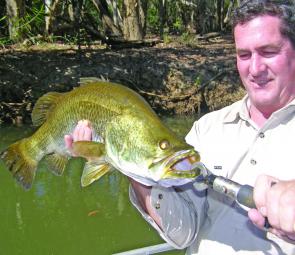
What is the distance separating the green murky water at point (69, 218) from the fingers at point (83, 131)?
2.63 meters

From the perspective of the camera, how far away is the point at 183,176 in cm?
196

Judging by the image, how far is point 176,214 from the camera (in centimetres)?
245

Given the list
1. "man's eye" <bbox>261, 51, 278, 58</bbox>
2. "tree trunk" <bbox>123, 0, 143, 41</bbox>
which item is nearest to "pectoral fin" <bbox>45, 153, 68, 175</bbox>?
"man's eye" <bbox>261, 51, 278, 58</bbox>

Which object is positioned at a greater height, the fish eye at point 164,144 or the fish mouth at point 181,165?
the fish eye at point 164,144

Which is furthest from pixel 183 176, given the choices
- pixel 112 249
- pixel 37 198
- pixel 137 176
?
pixel 37 198

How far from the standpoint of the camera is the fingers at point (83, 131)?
92.9 inches

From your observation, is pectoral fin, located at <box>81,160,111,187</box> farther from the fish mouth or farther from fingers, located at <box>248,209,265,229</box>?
fingers, located at <box>248,209,265,229</box>

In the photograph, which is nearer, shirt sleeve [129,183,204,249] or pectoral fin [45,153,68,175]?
shirt sleeve [129,183,204,249]

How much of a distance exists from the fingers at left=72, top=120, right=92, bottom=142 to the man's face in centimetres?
74

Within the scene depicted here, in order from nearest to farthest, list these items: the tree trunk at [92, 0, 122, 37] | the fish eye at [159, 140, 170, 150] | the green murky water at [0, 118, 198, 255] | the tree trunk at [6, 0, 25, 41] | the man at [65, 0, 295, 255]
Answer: the fish eye at [159, 140, 170, 150] < the man at [65, 0, 295, 255] < the green murky water at [0, 118, 198, 255] < the tree trunk at [6, 0, 25, 41] < the tree trunk at [92, 0, 122, 37]

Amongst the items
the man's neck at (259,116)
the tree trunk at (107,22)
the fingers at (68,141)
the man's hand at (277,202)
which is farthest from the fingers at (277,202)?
the tree trunk at (107,22)

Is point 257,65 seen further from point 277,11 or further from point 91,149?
point 91,149

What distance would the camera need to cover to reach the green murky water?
5.56m

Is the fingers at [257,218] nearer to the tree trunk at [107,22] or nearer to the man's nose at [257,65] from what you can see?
the man's nose at [257,65]
